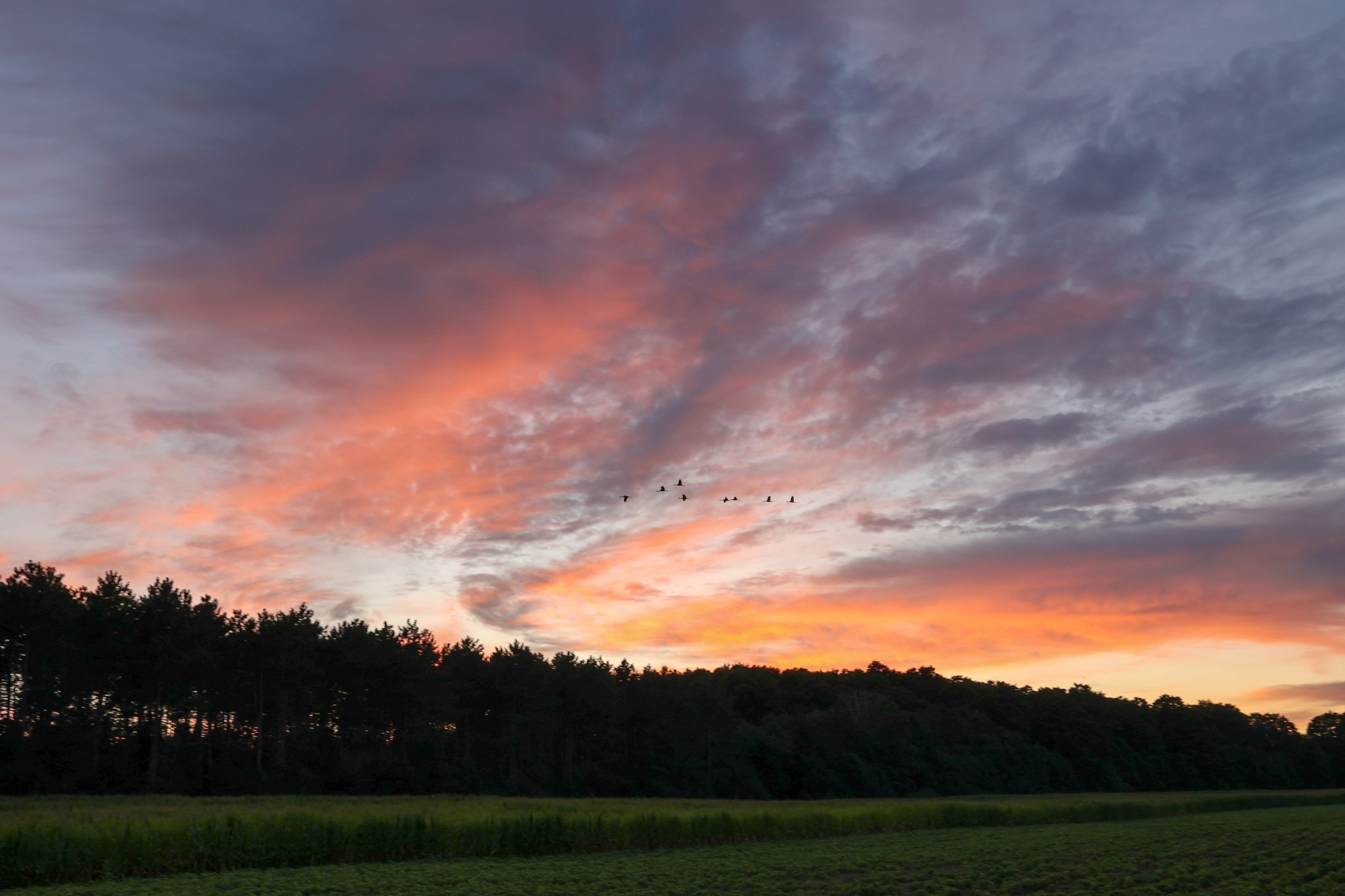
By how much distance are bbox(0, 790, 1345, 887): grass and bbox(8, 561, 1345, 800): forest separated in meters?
15.3

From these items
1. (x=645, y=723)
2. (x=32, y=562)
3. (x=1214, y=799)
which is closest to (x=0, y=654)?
(x=32, y=562)

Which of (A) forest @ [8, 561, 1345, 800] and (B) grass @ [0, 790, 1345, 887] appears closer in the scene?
(B) grass @ [0, 790, 1345, 887]

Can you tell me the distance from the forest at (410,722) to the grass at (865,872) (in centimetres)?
5168

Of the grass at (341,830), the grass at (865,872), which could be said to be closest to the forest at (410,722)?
the grass at (341,830)

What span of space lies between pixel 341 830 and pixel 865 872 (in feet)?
67.0

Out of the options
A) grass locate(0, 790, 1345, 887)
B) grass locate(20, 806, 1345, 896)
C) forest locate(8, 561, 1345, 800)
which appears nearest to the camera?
grass locate(20, 806, 1345, 896)

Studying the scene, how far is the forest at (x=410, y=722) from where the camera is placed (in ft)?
253

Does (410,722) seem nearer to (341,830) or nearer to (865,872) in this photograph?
(341,830)

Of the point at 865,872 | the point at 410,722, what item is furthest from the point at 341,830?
the point at 410,722

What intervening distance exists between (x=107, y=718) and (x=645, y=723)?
54.9 meters

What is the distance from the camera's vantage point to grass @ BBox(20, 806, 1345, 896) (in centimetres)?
2834

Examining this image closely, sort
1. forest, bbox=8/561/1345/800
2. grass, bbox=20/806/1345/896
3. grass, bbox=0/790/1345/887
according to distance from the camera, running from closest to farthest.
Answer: grass, bbox=20/806/1345/896, grass, bbox=0/790/1345/887, forest, bbox=8/561/1345/800

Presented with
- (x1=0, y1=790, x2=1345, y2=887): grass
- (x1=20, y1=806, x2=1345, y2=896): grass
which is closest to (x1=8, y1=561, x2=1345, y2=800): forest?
(x1=0, y1=790, x2=1345, y2=887): grass

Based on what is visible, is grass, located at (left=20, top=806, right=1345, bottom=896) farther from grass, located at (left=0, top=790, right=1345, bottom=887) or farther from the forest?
the forest
